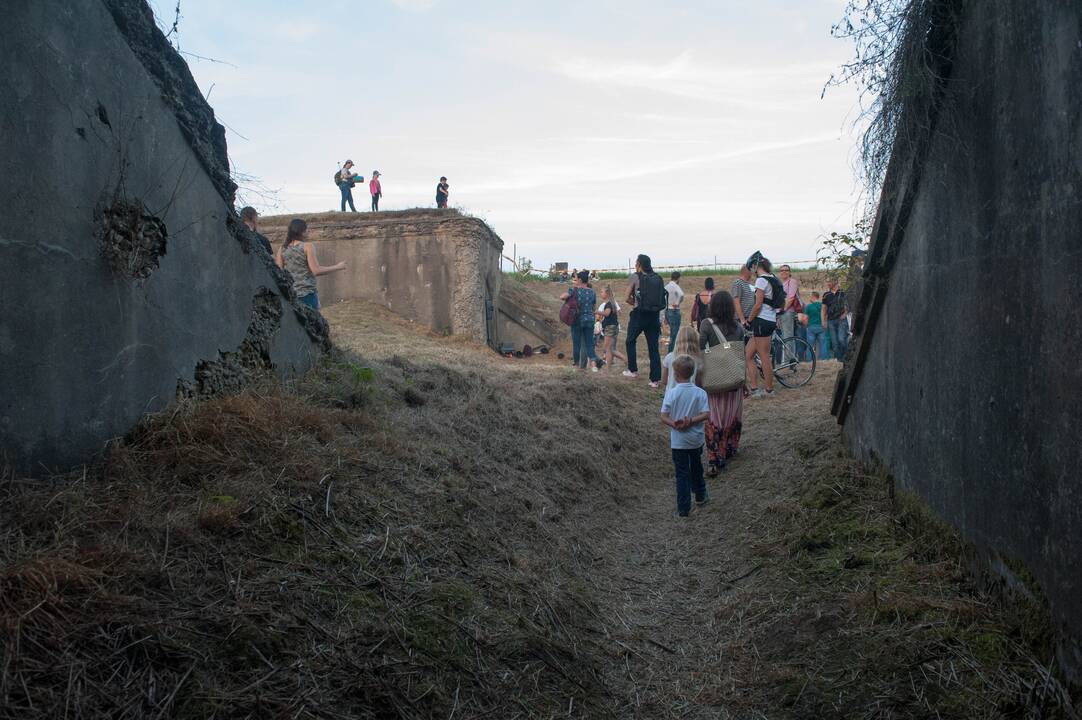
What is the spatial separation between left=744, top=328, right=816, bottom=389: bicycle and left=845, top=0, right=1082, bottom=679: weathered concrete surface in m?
7.33

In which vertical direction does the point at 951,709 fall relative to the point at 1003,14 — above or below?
below

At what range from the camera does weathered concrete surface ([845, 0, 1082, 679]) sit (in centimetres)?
342

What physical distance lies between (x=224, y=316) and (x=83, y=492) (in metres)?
2.33

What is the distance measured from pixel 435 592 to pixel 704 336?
5750 mm

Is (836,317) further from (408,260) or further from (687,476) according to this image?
(408,260)

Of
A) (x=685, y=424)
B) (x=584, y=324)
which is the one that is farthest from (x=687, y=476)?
(x=584, y=324)

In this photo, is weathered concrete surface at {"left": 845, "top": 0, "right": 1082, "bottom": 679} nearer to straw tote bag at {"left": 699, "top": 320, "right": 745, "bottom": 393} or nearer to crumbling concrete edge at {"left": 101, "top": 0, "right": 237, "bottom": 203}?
straw tote bag at {"left": 699, "top": 320, "right": 745, "bottom": 393}

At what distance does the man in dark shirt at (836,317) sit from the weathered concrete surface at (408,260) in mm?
7731

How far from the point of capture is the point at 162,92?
18.0 feet

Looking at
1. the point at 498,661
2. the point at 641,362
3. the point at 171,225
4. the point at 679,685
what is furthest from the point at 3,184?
the point at 641,362

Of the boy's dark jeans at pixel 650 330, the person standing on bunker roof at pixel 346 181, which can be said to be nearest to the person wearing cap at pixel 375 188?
the person standing on bunker roof at pixel 346 181

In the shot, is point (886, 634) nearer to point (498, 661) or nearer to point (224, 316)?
point (498, 661)

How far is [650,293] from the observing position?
13.1 m

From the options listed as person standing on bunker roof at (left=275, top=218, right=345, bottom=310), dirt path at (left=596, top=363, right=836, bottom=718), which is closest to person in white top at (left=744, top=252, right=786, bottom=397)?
dirt path at (left=596, top=363, right=836, bottom=718)
